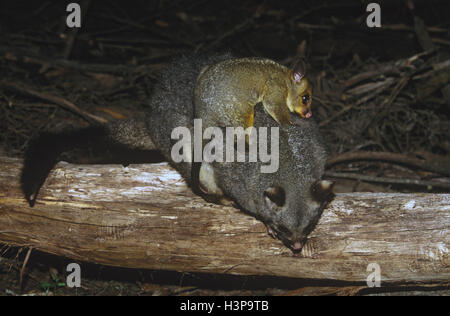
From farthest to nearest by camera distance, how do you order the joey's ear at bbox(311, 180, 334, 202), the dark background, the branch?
the dark background → the branch → the joey's ear at bbox(311, 180, 334, 202)

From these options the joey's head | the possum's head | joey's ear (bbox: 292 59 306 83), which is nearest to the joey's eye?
the joey's head

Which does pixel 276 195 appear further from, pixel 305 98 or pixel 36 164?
pixel 36 164

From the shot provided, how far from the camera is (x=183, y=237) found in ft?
12.2

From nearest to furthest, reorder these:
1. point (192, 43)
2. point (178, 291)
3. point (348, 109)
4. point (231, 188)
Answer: point (231, 188) → point (178, 291) → point (348, 109) → point (192, 43)

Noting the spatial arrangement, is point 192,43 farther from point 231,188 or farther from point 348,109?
point 231,188

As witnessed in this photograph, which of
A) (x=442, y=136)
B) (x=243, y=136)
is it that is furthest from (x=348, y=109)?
(x=243, y=136)

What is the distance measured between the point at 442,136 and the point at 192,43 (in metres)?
4.62

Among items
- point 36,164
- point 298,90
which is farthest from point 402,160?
point 36,164

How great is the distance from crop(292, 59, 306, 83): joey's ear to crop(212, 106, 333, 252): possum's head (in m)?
0.46

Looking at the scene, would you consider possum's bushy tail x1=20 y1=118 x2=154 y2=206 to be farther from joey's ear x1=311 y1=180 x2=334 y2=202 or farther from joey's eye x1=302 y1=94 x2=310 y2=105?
joey's ear x1=311 y1=180 x2=334 y2=202

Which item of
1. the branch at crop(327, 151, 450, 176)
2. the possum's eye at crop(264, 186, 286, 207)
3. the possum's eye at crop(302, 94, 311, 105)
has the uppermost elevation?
the possum's eye at crop(302, 94, 311, 105)

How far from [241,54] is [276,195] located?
253 cm

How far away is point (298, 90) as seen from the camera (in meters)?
3.57

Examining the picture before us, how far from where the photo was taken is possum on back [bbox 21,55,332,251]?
355 cm
